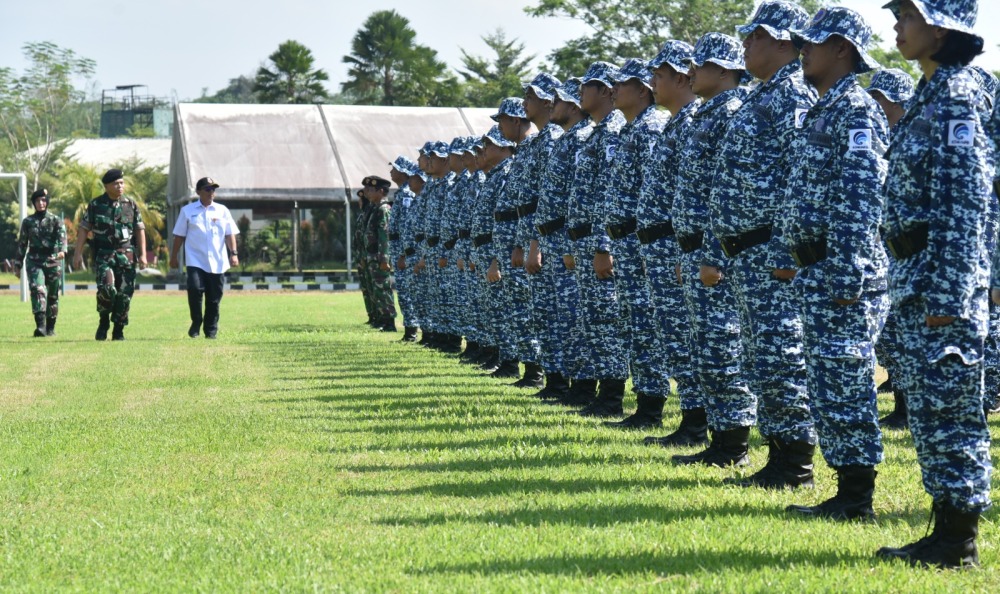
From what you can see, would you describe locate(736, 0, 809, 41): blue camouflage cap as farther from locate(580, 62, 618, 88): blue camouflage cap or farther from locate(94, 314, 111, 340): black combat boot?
locate(94, 314, 111, 340): black combat boot

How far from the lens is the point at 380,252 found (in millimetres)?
19859

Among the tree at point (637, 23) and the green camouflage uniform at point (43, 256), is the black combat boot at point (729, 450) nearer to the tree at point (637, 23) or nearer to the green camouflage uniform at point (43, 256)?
the green camouflage uniform at point (43, 256)

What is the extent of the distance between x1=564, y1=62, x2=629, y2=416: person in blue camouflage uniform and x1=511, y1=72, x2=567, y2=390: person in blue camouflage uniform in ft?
2.61

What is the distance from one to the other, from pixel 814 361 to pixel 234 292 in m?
33.3

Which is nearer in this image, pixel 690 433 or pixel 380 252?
pixel 690 433

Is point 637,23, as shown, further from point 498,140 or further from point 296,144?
point 498,140

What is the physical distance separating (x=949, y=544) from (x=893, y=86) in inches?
196

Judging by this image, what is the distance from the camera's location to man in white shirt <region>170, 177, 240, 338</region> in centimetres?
1762

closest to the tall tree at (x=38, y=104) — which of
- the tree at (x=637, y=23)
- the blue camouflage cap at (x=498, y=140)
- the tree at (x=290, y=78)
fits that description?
the tree at (x=290, y=78)

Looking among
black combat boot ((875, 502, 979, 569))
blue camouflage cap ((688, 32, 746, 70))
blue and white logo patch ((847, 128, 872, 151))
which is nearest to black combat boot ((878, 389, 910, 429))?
blue camouflage cap ((688, 32, 746, 70))

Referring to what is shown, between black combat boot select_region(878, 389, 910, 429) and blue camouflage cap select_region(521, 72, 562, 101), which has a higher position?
blue camouflage cap select_region(521, 72, 562, 101)

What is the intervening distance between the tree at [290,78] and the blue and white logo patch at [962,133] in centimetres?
6229

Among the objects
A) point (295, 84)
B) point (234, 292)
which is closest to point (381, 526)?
point (234, 292)

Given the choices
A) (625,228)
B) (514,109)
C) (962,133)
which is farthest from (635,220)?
(962,133)
